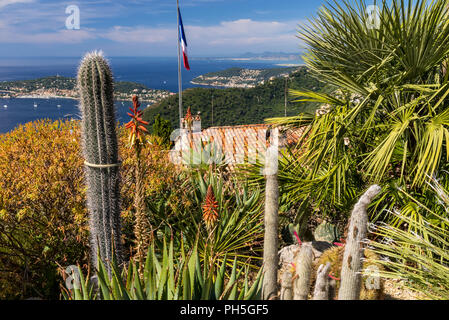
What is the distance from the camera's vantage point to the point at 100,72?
2.99m

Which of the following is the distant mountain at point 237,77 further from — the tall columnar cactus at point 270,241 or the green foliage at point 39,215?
the tall columnar cactus at point 270,241

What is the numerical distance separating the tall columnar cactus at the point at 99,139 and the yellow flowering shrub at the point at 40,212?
0.79 meters

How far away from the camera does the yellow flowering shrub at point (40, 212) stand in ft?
12.6

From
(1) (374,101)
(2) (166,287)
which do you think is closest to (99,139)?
(2) (166,287)

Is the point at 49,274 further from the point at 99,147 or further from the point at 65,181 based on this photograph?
the point at 99,147

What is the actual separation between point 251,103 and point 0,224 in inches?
1138

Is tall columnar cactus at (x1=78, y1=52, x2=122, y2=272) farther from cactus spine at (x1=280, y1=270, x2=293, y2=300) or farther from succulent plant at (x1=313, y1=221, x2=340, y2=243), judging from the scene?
succulent plant at (x1=313, y1=221, x2=340, y2=243)

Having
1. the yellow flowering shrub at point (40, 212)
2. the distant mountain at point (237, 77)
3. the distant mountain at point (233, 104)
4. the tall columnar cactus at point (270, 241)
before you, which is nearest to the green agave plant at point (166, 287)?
the tall columnar cactus at point (270, 241)

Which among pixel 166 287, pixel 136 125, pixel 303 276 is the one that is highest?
pixel 136 125

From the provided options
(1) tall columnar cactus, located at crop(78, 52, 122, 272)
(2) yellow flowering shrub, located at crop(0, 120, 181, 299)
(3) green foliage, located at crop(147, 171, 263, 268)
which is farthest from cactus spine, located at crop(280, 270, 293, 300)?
(2) yellow flowering shrub, located at crop(0, 120, 181, 299)

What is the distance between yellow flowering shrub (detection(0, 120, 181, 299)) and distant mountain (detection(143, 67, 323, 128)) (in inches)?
869

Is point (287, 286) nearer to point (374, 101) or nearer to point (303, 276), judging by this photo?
point (303, 276)

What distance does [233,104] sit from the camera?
3083 centimetres

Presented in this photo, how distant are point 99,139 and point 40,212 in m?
1.90
